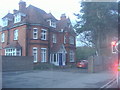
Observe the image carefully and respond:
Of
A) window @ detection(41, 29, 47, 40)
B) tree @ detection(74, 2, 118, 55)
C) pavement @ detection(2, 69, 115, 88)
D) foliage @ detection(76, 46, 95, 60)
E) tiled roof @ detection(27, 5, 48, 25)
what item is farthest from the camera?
foliage @ detection(76, 46, 95, 60)

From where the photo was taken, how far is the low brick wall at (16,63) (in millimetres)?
23000

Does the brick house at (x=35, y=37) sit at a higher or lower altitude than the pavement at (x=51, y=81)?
higher

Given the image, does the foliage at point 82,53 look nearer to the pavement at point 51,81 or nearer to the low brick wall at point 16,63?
the low brick wall at point 16,63

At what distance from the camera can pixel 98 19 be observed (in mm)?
25281

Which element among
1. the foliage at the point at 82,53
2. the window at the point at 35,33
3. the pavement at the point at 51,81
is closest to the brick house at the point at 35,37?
the window at the point at 35,33

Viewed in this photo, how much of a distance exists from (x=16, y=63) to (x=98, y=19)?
1161cm

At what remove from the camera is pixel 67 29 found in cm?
3669

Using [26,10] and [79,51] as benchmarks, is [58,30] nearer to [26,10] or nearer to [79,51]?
[26,10]

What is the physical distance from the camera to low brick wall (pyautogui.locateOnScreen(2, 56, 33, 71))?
2300 cm

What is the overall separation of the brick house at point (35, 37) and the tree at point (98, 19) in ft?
14.9

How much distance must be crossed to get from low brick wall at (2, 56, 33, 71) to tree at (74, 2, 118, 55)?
8.31m

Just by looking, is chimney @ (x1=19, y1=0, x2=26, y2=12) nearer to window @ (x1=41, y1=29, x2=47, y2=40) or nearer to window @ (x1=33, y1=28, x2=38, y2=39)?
window @ (x1=33, y1=28, x2=38, y2=39)

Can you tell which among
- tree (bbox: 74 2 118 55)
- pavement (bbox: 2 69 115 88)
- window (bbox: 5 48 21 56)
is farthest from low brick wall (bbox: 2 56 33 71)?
tree (bbox: 74 2 118 55)

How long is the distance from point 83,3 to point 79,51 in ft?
68.8
